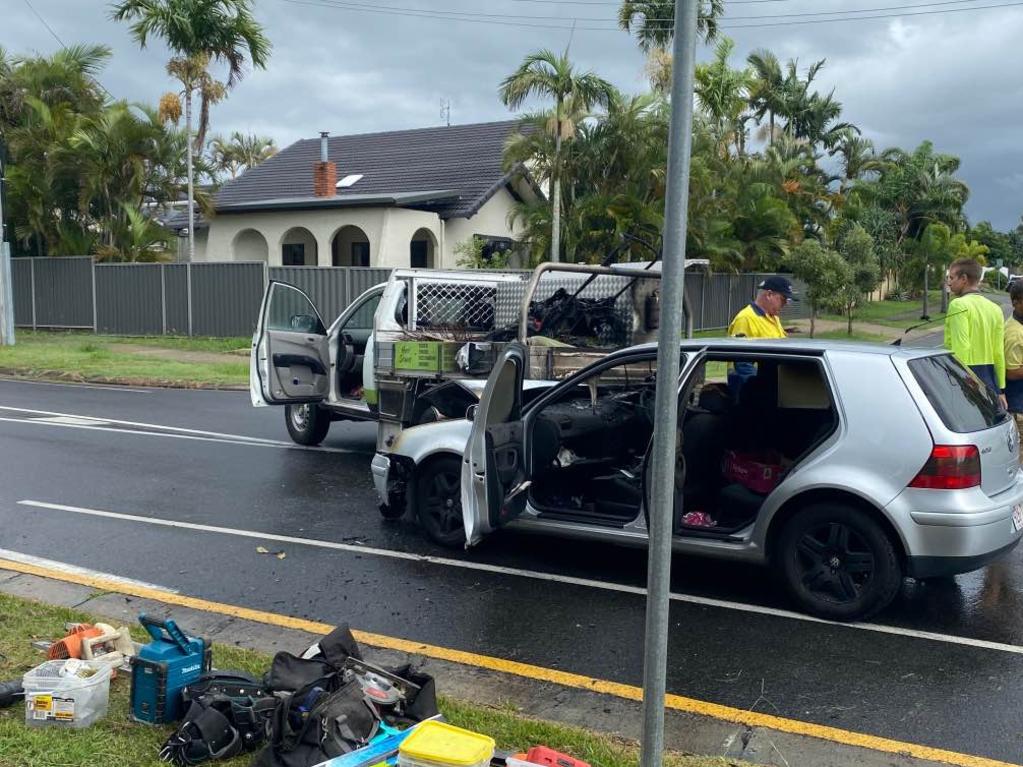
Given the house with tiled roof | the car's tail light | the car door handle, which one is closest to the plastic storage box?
the car's tail light

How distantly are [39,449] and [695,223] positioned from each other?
718 inches

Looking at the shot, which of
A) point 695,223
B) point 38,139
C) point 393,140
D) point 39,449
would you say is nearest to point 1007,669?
point 39,449

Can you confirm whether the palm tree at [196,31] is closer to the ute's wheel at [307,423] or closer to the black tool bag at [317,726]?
the ute's wheel at [307,423]

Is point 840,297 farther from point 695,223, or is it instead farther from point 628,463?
point 628,463

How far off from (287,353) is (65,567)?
4140 mm

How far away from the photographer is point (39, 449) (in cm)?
1042

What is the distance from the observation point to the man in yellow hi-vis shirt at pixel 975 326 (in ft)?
25.5

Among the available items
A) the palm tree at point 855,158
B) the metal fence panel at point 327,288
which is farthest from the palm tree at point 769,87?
the metal fence panel at point 327,288

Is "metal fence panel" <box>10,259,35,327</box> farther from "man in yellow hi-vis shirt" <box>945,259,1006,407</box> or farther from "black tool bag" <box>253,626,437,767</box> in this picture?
"black tool bag" <box>253,626,437,767</box>

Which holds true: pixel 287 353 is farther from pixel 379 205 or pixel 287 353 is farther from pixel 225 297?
A: pixel 225 297

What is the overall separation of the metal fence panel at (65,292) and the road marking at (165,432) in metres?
14.9

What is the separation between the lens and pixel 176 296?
2514cm

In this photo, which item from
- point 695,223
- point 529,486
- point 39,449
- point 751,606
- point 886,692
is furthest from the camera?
point 695,223

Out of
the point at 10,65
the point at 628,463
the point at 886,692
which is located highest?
the point at 10,65
